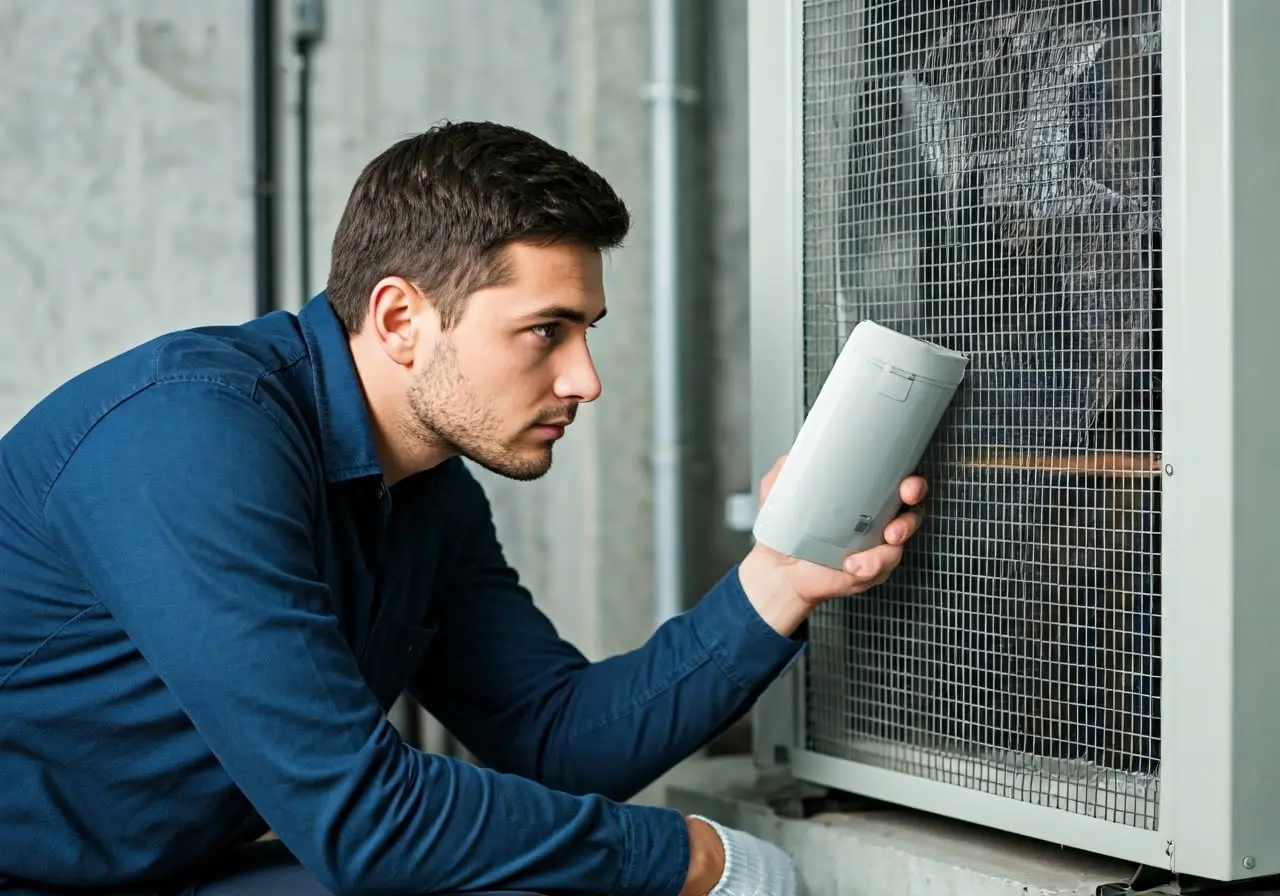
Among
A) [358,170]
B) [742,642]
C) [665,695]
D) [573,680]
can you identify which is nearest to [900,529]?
[742,642]

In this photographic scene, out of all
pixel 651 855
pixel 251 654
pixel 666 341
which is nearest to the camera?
pixel 251 654

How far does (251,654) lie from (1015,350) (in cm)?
70

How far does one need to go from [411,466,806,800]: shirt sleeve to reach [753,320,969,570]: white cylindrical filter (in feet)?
0.41

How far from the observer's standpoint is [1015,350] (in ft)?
3.97

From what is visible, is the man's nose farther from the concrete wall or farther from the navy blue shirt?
the concrete wall

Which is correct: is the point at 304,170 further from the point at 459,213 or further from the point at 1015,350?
the point at 1015,350

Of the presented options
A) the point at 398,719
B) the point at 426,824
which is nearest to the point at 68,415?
the point at 426,824

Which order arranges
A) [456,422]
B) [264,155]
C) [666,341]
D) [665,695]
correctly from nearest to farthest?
[456,422], [665,695], [264,155], [666,341]

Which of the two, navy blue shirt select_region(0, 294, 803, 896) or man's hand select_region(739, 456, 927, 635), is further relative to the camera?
man's hand select_region(739, 456, 927, 635)

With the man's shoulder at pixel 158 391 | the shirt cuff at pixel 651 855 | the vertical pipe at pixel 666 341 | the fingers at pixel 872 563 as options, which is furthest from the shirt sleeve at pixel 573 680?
the vertical pipe at pixel 666 341

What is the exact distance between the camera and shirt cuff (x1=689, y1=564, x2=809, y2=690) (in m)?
1.32

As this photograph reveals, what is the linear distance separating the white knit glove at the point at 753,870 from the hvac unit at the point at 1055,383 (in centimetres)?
17

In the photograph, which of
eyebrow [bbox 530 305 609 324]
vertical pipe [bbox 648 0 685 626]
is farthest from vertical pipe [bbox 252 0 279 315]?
eyebrow [bbox 530 305 609 324]

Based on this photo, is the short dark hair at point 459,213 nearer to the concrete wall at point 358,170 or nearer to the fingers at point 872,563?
the fingers at point 872,563
